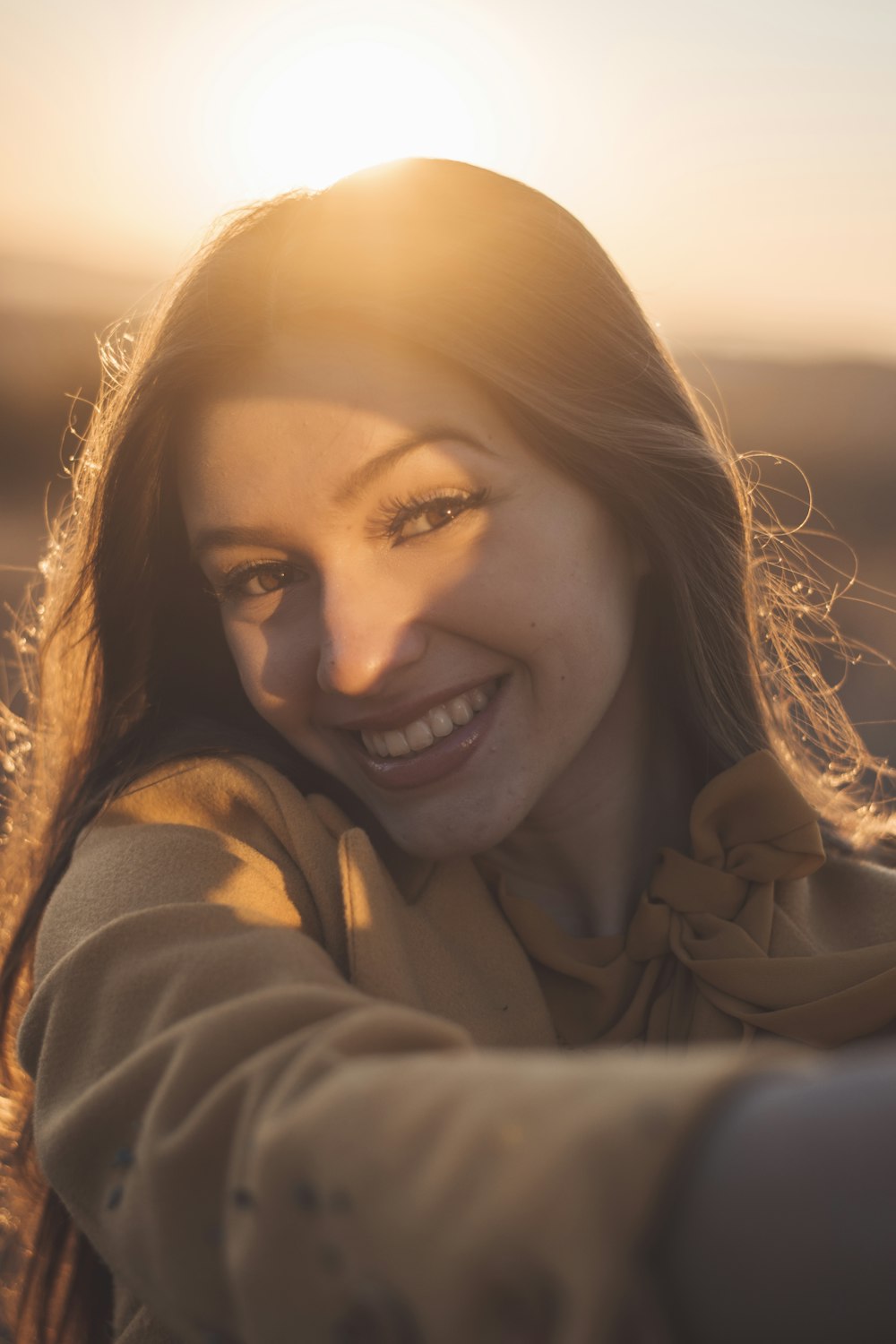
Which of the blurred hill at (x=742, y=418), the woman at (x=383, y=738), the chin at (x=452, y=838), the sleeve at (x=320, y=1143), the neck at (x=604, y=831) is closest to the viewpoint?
the sleeve at (x=320, y=1143)

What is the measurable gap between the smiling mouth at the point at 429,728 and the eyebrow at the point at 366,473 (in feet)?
1.03

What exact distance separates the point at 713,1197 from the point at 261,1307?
0.95 ft

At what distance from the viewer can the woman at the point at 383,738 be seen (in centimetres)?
108

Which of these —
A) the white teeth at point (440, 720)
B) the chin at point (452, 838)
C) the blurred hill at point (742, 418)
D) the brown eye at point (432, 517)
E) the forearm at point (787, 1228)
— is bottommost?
the blurred hill at point (742, 418)

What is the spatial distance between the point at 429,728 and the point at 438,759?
4 cm

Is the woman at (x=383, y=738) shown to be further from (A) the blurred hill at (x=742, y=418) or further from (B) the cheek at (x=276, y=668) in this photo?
(A) the blurred hill at (x=742, y=418)

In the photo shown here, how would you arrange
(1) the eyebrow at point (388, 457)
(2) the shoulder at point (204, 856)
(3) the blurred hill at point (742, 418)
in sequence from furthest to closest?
1. (3) the blurred hill at point (742, 418)
2. (1) the eyebrow at point (388, 457)
3. (2) the shoulder at point (204, 856)

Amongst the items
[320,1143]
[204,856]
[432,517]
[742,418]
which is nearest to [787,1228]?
[320,1143]

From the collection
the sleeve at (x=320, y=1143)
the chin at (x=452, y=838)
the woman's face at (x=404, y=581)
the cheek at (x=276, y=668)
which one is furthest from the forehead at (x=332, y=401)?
the sleeve at (x=320, y=1143)

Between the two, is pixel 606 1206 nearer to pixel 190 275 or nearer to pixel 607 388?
pixel 607 388

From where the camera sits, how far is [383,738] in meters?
1.74

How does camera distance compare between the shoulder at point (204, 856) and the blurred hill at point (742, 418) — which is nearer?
the shoulder at point (204, 856)

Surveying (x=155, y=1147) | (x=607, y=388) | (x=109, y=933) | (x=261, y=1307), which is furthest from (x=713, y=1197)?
(x=607, y=388)

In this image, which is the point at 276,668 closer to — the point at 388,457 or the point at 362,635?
the point at 362,635
